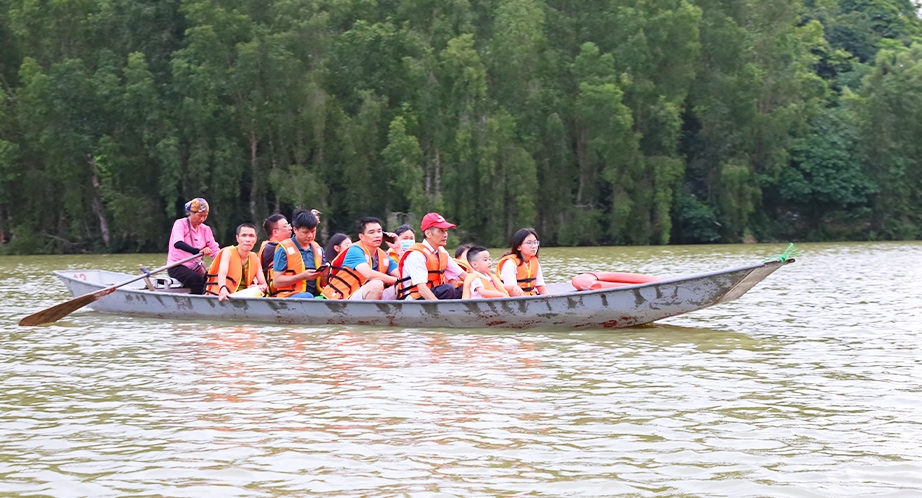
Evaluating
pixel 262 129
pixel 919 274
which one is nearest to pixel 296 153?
pixel 262 129

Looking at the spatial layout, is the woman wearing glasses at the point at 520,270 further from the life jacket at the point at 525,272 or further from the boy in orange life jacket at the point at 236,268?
the boy in orange life jacket at the point at 236,268

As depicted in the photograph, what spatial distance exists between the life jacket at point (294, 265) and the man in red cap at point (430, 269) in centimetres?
122

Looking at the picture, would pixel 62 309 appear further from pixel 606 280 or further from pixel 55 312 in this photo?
pixel 606 280

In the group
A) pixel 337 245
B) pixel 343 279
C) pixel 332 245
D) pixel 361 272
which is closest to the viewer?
pixel 361 272

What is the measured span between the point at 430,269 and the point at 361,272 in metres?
0.82

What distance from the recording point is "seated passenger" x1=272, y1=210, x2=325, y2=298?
42.3 feet

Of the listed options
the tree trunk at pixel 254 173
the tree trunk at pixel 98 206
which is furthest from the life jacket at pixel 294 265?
the tree trunk at pixel 98 206

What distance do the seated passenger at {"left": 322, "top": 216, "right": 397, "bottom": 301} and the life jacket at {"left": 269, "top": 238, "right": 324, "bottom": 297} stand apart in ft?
1.32

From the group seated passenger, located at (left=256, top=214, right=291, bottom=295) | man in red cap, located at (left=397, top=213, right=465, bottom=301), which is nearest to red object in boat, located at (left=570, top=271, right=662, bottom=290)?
man in red cap, located at (left=397, top=213, right=465, bottom=301)

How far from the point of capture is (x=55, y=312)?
43.6ft

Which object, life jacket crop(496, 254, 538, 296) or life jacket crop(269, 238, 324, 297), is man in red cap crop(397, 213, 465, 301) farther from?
life jacket crop(269, 238, 324, 297)

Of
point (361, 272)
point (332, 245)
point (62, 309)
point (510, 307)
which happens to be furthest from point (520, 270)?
point (62, 309)

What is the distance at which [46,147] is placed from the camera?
38.1 m

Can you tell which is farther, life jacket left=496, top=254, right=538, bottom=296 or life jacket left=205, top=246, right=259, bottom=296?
life jacket left=205, top=246, right=259, bottom=296
